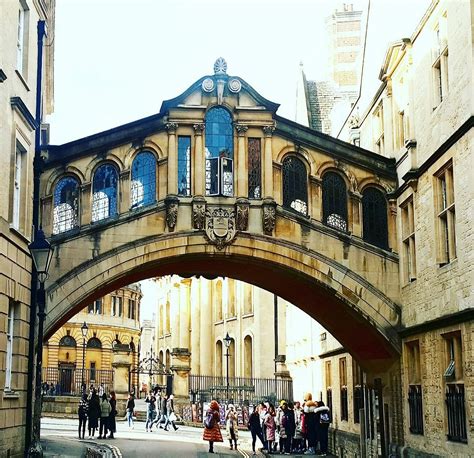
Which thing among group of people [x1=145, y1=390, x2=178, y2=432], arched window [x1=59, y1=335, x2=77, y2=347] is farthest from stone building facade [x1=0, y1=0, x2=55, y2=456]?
arched window [x1=59, y1=335, x2=77, y2=347]

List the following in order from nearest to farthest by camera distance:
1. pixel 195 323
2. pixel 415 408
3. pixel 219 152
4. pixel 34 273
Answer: pixel 34 273 < pixel 415 408 < pixel 219 152 < pixel 195 323

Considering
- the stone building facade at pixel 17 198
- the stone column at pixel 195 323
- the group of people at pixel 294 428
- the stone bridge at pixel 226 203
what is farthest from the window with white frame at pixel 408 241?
the stone column at pixel 195 323

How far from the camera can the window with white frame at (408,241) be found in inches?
835

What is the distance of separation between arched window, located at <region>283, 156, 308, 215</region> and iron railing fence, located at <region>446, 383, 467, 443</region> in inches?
251

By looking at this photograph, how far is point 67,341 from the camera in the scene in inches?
2906

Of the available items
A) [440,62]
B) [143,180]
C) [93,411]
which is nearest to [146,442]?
[93,411]

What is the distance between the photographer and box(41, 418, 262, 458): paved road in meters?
24.3

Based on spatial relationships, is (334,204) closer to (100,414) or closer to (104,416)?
(104,416)

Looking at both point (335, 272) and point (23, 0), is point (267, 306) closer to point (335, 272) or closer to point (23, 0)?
point (335, 272)

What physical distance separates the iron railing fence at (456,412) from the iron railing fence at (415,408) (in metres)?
2.26

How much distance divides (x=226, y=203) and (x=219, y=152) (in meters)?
1.29

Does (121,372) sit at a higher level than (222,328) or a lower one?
lower

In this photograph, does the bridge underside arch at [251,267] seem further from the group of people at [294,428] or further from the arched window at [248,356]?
the arched window at [248,356]

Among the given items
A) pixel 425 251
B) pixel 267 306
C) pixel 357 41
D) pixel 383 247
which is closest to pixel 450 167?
pixel 425 251
